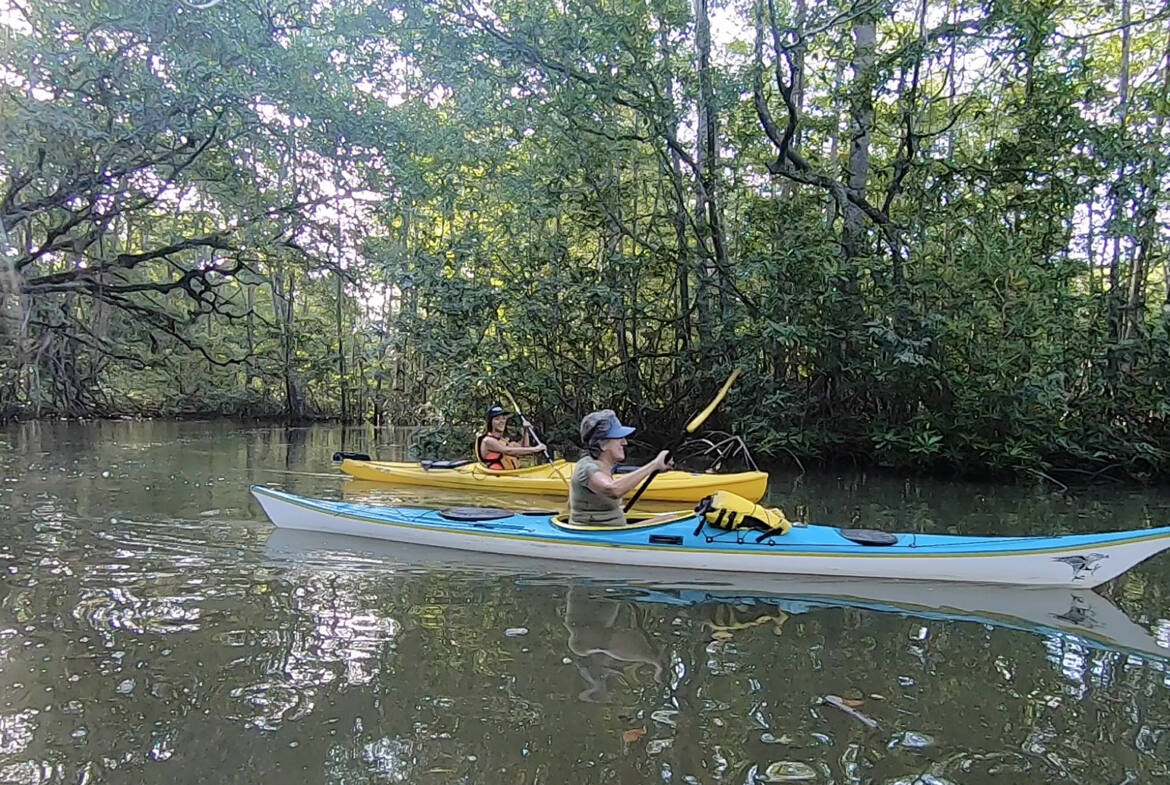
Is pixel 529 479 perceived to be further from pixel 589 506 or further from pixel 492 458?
pixel 589 506

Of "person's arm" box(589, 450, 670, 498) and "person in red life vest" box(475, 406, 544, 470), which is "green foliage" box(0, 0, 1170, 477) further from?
"person's arm" box(589, 450, 670, 498)

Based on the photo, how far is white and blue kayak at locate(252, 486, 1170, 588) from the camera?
4.26m

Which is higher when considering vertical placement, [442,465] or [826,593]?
[442,465]

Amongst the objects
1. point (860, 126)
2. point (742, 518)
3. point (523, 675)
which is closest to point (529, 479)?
point (742, 518)

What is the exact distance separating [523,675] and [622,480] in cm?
184

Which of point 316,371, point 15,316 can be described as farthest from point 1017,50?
point 316,371

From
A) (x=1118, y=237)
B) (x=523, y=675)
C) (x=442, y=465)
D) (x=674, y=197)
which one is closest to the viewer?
(x=523, y=675)

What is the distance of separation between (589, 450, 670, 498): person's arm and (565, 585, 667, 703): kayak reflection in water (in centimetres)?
67

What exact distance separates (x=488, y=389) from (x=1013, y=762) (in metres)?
9.53

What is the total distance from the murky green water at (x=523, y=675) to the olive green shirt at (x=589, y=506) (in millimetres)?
458

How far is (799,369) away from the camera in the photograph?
10.6 m

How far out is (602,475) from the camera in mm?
4848

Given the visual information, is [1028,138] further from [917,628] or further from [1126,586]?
[917,628]

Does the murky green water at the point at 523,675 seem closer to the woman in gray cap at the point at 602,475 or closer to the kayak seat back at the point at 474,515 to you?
the kayak seat back at the point at 474,515
